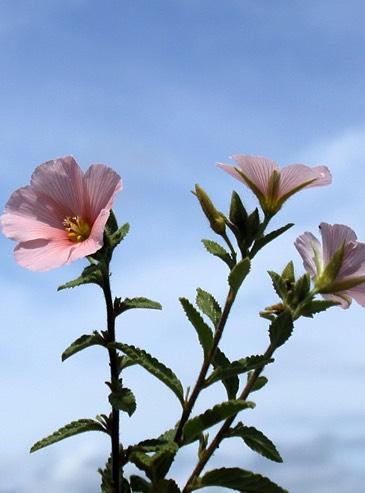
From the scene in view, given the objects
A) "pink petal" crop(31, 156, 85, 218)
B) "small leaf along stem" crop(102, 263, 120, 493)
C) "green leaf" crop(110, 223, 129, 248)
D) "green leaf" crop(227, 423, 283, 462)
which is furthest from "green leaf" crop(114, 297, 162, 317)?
A: "green leaf" crop(227, 423, 283, 462)

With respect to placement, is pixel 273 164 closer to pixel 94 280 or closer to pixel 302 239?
pixel 302 239

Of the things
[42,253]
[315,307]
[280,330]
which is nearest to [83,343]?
[42,253]

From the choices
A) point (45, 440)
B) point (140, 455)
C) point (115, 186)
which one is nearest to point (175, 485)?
point (140, 455)

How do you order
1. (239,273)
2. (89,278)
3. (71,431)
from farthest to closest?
(71,431), (89,278), (239,273)

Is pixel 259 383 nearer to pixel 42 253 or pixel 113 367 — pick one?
→ pixel 113 367

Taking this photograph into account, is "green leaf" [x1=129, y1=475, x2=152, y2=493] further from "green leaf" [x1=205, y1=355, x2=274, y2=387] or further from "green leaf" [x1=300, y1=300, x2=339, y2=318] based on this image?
"green leaf" [x1=300, y1=300, x2=339, y2=318]

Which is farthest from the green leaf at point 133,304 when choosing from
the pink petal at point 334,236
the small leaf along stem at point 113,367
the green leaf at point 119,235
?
the pink petal at point 334,236
